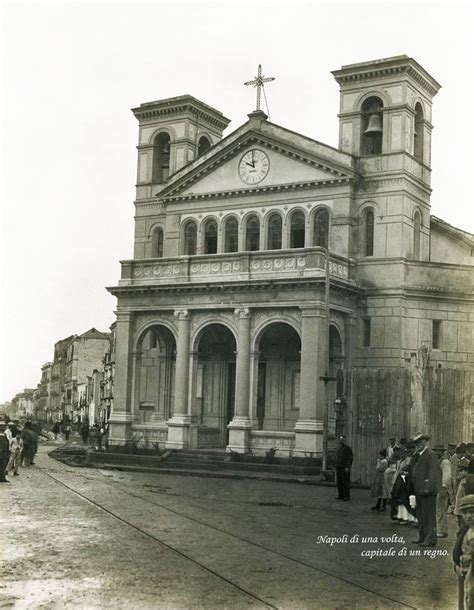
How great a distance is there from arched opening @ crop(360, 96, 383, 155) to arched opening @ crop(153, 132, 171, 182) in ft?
34.7

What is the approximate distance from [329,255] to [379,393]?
295 inches

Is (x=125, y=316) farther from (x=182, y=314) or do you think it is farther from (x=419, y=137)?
(x=419, y=137)

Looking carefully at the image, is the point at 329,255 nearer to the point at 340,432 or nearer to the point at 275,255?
the point at 275,255

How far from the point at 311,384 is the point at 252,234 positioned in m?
8.93

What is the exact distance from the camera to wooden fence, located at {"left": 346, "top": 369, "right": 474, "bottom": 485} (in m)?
26.7

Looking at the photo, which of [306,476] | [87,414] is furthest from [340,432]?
[87,414]

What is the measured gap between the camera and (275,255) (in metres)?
33.2

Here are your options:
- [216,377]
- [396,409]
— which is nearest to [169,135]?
[216,377]

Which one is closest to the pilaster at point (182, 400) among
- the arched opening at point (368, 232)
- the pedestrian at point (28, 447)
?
the pedestrian at point (28, 447)

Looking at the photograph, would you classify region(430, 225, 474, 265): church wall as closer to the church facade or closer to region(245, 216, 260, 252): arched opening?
the church facade

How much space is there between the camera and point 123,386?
36.5 m

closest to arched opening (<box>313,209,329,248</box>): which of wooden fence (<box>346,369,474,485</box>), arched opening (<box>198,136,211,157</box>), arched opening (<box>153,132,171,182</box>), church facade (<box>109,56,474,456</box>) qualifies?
church facade (<box>109,56,474,456</box>)

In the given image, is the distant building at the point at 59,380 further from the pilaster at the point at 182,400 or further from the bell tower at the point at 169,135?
the pilaster at the point at 182,400

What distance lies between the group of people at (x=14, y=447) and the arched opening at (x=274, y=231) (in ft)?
40.8
